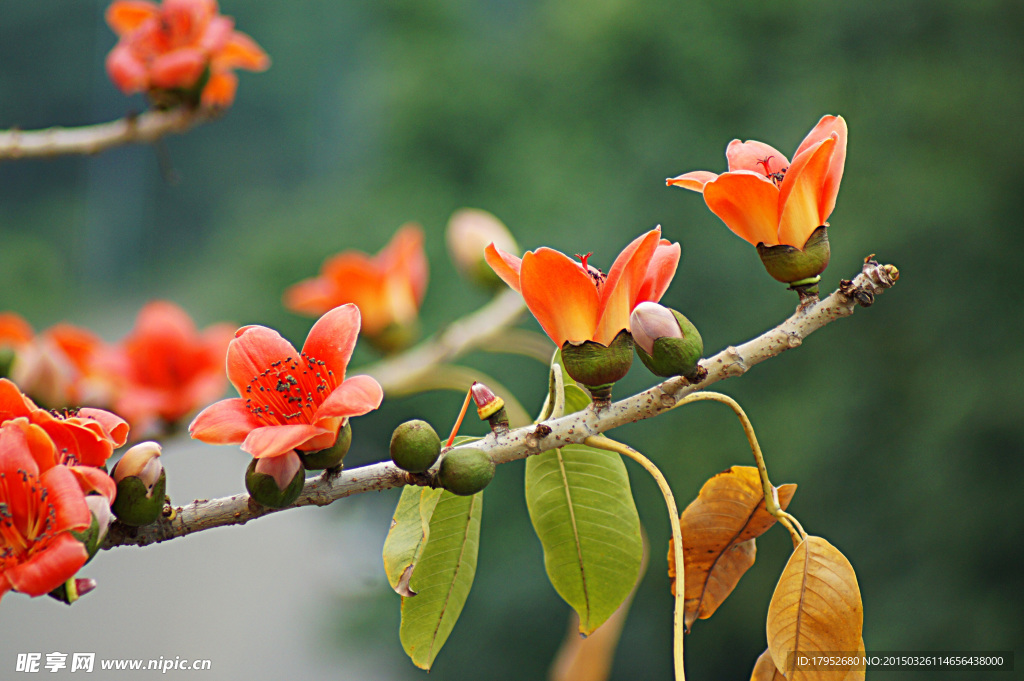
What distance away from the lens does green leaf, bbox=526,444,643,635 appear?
10.9 inches

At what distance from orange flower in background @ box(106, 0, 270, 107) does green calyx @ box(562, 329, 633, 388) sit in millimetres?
374

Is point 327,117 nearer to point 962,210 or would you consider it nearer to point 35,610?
point 35,610

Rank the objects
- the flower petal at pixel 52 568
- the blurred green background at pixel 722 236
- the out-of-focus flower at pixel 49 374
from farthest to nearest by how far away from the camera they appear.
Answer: the blurred green background at pixel 722 236 → the out-of-focus flower at pixel 49 374 → the flower petal at pixel 52 568

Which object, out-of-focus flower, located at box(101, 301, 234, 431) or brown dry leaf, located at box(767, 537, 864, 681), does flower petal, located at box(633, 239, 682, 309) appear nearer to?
brown dry leaf, located at box(767, 537, 864, 681)

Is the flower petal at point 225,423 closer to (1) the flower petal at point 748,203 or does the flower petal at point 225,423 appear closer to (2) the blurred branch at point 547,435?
(2) the blurred branch at point 547,435

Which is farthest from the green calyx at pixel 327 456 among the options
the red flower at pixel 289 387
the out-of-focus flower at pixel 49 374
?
the out-of-focus flower at pixel 49 374

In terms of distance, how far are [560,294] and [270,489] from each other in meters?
0.10

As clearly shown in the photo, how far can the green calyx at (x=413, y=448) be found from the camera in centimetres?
23

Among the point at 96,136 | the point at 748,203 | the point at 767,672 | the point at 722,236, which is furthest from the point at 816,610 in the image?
the point at 722,236

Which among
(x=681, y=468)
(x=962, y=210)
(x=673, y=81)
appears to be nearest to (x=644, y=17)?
(x=673, y=81)

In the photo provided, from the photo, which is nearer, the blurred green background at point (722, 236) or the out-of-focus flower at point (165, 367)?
the out-of-focus flower at point (165, 367)

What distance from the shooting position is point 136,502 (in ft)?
0.74

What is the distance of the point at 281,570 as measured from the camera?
2.71m

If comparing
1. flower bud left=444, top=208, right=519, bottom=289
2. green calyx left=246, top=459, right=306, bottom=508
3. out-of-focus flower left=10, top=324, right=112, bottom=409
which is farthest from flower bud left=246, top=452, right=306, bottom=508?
flower bud left=444, top=208, right=519, bottom=289
